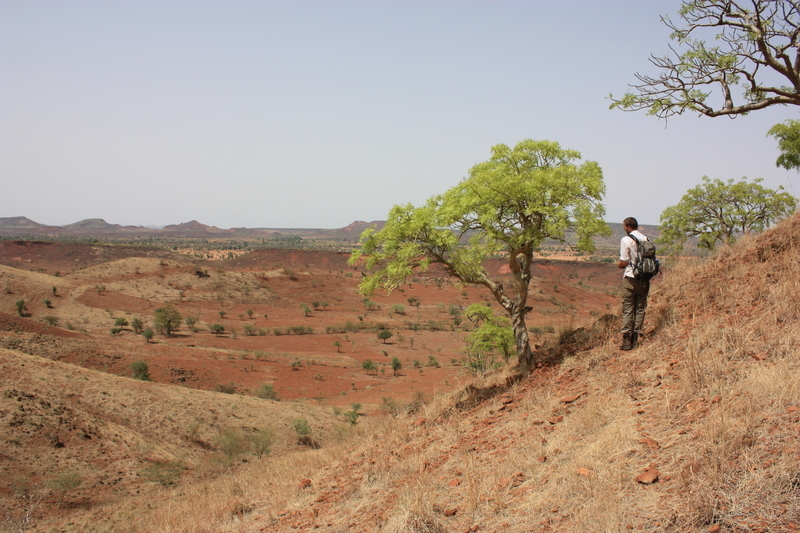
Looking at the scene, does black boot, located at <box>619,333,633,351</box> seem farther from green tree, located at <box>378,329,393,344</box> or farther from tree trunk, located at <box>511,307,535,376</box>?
green tree, located at <box>378,329,393,344</box>

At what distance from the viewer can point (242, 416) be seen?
17.0 metres

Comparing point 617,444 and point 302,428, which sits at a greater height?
point 617,444

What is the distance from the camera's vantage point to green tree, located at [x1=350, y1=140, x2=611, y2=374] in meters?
9.61

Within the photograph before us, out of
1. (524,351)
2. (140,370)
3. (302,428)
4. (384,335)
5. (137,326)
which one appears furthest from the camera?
(384,335)

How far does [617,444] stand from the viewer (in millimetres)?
4965

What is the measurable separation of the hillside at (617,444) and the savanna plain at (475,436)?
0.08 feet

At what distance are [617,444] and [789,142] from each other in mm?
20494

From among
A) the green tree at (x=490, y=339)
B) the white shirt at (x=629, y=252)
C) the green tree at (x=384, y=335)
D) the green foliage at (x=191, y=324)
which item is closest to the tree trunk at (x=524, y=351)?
the white shirt at (x=629, y=252)

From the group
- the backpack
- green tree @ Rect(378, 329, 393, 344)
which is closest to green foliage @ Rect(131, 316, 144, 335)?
green tree @ Rect(378, 329, 393, 344)

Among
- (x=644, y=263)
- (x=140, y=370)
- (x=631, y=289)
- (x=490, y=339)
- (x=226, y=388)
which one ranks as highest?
(x=644, y=263)

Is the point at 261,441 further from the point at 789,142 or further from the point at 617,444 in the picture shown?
the point at 789,142

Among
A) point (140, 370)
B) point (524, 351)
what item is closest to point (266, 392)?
point (140, 370)

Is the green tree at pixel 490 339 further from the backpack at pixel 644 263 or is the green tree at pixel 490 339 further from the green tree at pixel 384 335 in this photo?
the green tree at pixel 384 335

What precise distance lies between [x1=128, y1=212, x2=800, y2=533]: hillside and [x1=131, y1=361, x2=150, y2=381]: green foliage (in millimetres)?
13915
